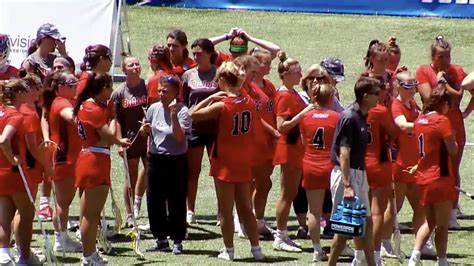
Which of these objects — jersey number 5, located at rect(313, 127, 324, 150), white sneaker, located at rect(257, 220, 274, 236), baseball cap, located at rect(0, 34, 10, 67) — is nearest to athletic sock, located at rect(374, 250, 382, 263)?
jersey number 5, located at rect(313, 127, 324, 150)

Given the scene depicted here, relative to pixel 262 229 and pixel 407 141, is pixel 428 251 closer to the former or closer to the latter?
pixel 407 141

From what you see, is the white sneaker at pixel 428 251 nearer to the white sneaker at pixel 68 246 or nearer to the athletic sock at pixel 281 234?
the athletic sock at pixel 281 234

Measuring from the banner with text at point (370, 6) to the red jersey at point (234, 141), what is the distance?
41.7 ft

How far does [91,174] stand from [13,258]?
1120 mm

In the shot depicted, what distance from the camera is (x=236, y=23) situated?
23406mm

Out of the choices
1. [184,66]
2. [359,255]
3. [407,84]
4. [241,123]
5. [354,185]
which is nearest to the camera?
[354,185]

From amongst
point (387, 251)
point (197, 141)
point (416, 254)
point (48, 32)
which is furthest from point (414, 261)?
point (48, 32)

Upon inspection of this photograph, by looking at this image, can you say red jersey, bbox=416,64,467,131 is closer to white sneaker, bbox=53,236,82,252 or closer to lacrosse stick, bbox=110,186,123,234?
lacrosse stick, bbox=110,186,123,234

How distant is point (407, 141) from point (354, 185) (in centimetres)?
169

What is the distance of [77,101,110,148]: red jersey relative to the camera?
400 inches

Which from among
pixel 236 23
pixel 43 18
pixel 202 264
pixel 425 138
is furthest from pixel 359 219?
pixel 236 23

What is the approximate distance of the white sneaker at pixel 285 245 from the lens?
11.6 metres

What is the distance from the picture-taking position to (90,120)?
10180 mm

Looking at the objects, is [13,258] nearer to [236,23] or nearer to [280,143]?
[280,143]
